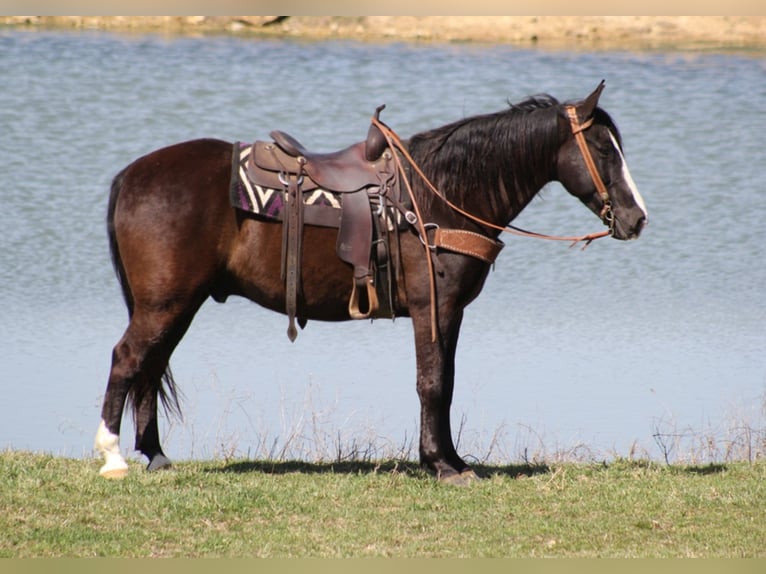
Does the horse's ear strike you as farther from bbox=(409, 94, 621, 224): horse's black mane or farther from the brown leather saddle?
the brown leather saddle

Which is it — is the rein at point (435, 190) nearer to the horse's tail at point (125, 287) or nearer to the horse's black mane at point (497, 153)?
the horse's black mane at point (497, 153)

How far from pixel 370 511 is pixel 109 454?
1451mm

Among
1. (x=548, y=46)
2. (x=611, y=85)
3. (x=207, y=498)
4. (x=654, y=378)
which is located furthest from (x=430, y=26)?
(x=207, y=498)

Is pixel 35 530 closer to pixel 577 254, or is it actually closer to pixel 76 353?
pixel 76 353

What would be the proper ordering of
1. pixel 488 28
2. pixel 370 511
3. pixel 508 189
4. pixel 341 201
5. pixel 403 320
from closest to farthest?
pixel 370 511 → pixel 341 201 → pixel 508 189 → pixel 403 320 → pixel 488 28

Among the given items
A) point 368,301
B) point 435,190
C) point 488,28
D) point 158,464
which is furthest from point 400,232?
point 488,28

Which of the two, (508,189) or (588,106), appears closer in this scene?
(588,106)

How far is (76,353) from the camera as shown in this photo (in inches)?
416

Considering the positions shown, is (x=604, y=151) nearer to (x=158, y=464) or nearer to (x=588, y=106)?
(x=588, y=106)

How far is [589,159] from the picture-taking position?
6.77 meters

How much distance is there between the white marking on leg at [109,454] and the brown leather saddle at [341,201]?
1.08m

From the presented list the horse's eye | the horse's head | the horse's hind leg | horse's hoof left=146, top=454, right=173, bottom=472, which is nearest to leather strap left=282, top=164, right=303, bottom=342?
the horse's hind leg

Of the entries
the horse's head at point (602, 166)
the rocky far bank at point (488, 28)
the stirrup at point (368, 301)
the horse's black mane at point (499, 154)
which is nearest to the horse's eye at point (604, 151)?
the horse's head at point (602, 166)

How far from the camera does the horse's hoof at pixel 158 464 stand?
7061 mm
